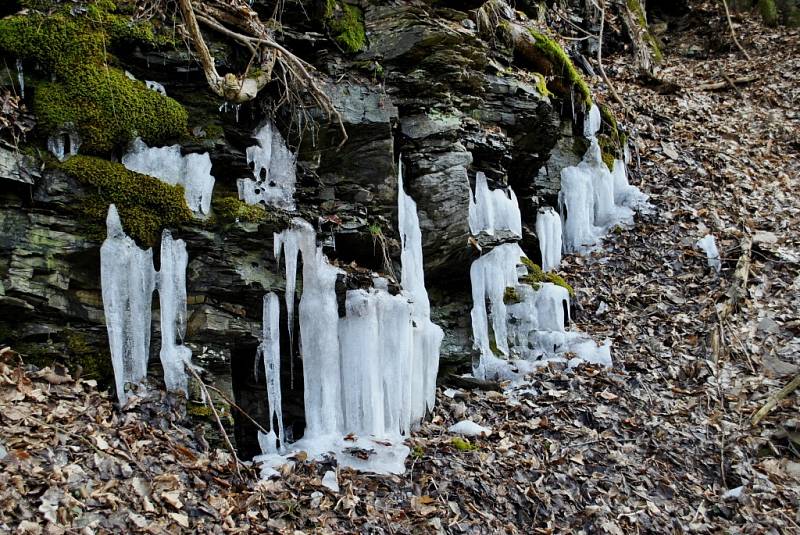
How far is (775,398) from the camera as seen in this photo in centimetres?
625

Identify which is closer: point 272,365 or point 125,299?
point 125,299

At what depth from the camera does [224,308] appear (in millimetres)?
5551

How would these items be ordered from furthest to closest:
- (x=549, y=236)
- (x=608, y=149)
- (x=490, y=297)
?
(x=608, y=149)
(x=549, y=236)
(x=490, y=297)

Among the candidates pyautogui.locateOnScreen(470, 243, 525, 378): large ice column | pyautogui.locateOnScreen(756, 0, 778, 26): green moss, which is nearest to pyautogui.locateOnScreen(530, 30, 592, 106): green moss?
pyautogui.locateOnScreen(470, 243, 525, 378): large ice column

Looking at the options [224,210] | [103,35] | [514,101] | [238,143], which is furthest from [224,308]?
[514,101]

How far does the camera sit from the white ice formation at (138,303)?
491cm

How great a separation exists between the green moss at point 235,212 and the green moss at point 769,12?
15368 millimetres

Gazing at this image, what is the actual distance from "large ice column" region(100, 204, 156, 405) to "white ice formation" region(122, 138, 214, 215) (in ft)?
2.13

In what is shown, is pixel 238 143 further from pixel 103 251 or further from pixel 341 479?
pixel 341 479

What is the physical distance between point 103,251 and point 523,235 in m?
6.04

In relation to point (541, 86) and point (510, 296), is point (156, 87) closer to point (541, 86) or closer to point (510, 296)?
point (510, 296)

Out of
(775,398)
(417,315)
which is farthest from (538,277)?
(775,398)

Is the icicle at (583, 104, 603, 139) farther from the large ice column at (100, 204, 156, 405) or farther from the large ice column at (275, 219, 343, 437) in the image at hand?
the large ice column at (100, 204, 156, 405)

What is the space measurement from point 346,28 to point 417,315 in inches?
141
